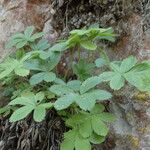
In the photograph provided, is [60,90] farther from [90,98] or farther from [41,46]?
[41,46]

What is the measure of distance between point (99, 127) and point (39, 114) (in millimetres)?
270

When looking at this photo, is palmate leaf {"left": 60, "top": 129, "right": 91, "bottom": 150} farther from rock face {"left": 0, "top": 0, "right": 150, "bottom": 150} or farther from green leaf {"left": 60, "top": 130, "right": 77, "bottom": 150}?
rock face {"left": 0, "top": 0, "right": 150, "bottom": 150}

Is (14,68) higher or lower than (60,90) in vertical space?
higher

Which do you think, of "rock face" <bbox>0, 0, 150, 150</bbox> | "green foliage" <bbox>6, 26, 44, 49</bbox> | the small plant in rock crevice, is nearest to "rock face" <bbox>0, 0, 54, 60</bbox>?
"rock face" <bbox>0, 0, 150, 150</bbox>

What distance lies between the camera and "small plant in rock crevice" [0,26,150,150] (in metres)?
1.63

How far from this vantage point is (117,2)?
6.73 ft

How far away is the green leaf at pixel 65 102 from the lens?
1.60 metres

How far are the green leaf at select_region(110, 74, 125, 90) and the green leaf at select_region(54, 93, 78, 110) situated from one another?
0.17m

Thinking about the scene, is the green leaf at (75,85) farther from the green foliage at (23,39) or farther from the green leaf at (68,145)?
the green foliage at (23,39)

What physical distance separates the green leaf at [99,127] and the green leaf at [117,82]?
0.19m

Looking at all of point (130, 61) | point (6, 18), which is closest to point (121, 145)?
point (130, 61)

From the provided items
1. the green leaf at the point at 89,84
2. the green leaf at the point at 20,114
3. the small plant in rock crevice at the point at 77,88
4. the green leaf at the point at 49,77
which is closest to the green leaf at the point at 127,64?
the small plant in rock crevice at the point at 77,88

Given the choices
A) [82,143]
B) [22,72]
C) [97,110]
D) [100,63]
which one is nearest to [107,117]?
[97,110]

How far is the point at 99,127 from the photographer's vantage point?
5.46 feet
